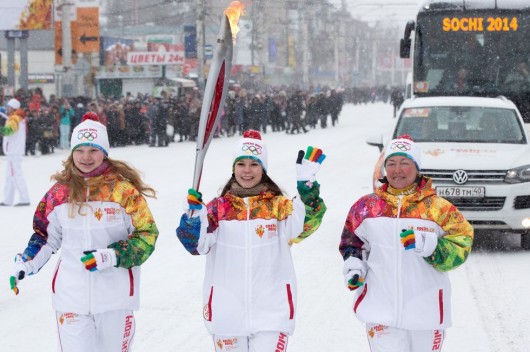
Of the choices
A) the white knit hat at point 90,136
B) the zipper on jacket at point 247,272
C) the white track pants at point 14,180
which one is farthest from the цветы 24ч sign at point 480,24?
the zipper on jacket at point 247,272

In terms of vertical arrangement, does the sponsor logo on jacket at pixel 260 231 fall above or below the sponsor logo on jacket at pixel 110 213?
below

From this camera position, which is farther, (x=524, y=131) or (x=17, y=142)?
(x=17, y=142)

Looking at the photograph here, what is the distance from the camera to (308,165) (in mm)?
4137

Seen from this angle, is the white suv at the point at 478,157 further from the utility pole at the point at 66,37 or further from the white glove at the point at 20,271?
the utility pole at the point at 66,37

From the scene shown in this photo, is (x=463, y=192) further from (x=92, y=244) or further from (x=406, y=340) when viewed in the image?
(x=92, y=244)

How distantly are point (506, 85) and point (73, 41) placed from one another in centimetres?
2456

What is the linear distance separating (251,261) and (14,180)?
1041 centimetres

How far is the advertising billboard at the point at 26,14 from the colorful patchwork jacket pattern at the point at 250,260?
2589cm

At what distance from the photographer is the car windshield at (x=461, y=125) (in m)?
11.2

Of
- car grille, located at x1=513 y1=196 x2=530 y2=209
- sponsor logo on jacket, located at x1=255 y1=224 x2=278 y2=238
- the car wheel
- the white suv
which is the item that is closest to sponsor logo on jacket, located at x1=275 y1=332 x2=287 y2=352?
sponsor logo on jacket, located at x1=255 y1=224 x2=278 y2=238

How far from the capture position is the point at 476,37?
52.6ft

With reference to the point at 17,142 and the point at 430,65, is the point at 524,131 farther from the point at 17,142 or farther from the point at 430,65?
the point at 17,142

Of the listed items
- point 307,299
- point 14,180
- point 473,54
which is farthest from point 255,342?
point 473,54

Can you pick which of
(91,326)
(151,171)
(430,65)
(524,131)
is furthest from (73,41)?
(91,326)
